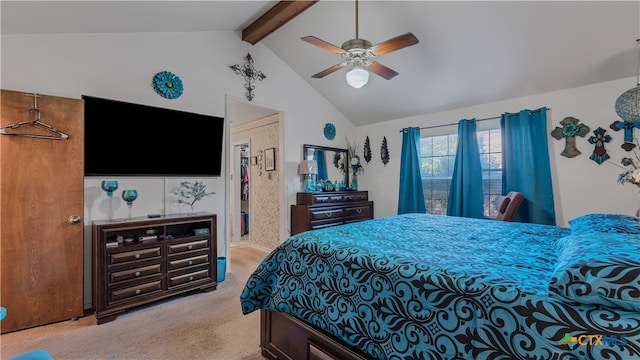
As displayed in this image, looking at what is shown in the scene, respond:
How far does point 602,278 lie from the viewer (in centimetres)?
82

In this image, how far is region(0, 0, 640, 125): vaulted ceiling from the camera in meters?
2.45

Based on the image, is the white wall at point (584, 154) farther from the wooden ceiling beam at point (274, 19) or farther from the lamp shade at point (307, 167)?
the wooden ceiling beam at point (274, 19)

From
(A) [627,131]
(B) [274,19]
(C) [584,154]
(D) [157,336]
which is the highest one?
(B) [274,19]

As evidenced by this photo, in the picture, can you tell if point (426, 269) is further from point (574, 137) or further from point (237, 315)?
point (574, 137)

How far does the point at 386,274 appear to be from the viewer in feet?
4.11

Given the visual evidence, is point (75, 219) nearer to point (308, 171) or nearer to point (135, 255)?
point (135, 255)

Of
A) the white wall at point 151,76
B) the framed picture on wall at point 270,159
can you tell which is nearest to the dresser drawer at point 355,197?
the white wall at point 151,76

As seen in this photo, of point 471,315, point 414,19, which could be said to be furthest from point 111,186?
point 414,19

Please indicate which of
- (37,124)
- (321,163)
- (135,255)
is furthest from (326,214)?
(37,124)

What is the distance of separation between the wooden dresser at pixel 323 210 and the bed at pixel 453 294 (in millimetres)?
2156

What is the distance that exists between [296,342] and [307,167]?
9.95 feet

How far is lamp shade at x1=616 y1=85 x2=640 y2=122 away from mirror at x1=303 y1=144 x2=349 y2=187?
3.58 metres

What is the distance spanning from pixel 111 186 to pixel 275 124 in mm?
2476

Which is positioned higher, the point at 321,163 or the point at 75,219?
the point at 321,163
